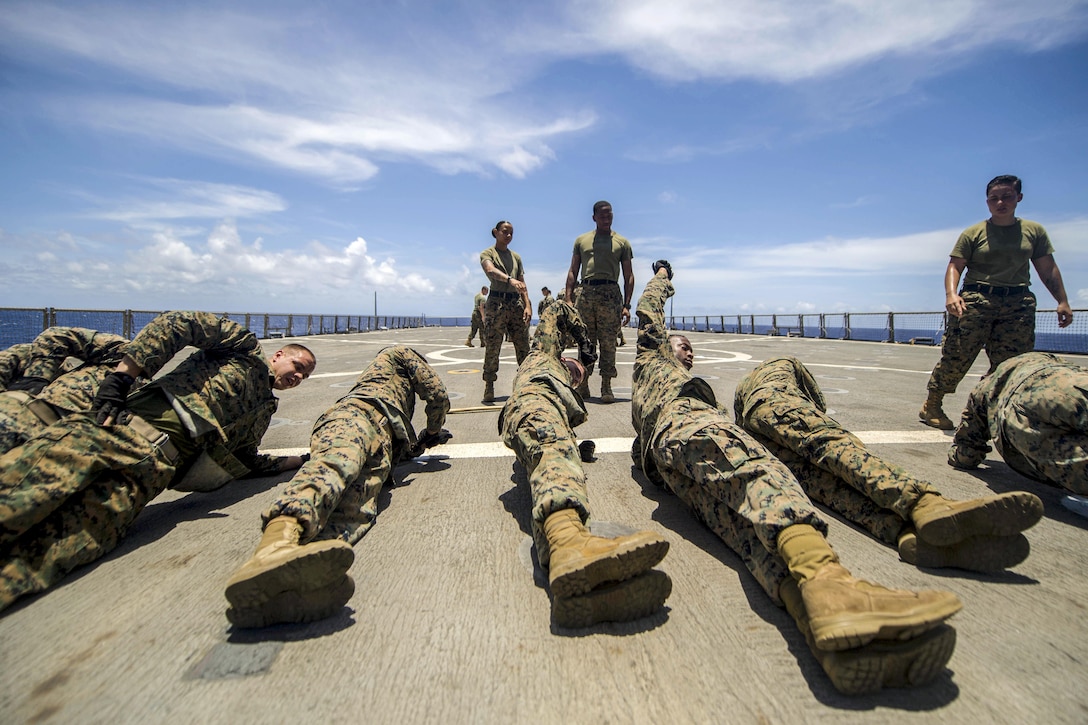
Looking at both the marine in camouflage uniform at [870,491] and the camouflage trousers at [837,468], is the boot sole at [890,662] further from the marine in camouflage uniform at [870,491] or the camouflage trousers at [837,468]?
the camouflage trousers at [837,468]

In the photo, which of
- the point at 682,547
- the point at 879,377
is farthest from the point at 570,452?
the point at 879,377

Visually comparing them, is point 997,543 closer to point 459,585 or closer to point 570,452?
point 570,452

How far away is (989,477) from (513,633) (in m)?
3.49

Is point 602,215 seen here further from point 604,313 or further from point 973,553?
point 973,553

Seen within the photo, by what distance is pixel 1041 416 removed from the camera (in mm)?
2684

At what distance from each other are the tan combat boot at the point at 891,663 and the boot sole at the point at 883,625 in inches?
1.1

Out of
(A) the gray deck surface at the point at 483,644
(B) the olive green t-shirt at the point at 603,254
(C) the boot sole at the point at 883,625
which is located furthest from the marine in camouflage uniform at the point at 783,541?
(B) the olive green t-shirt at the point at 603,254

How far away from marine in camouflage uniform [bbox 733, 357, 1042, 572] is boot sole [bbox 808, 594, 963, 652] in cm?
78

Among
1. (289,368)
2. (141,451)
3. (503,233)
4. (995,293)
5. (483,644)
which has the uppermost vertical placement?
(503,233)

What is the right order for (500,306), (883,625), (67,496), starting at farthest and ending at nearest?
(500,306), (67,496), (883,625)

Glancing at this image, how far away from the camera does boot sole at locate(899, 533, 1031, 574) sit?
204 cm

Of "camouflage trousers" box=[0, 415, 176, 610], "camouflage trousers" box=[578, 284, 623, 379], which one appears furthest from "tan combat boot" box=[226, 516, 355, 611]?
"camouflage trousers" box=[578, 284, 623, 379]

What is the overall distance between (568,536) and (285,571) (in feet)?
3.22

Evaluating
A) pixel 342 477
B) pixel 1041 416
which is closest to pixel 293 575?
pixel 342 477
